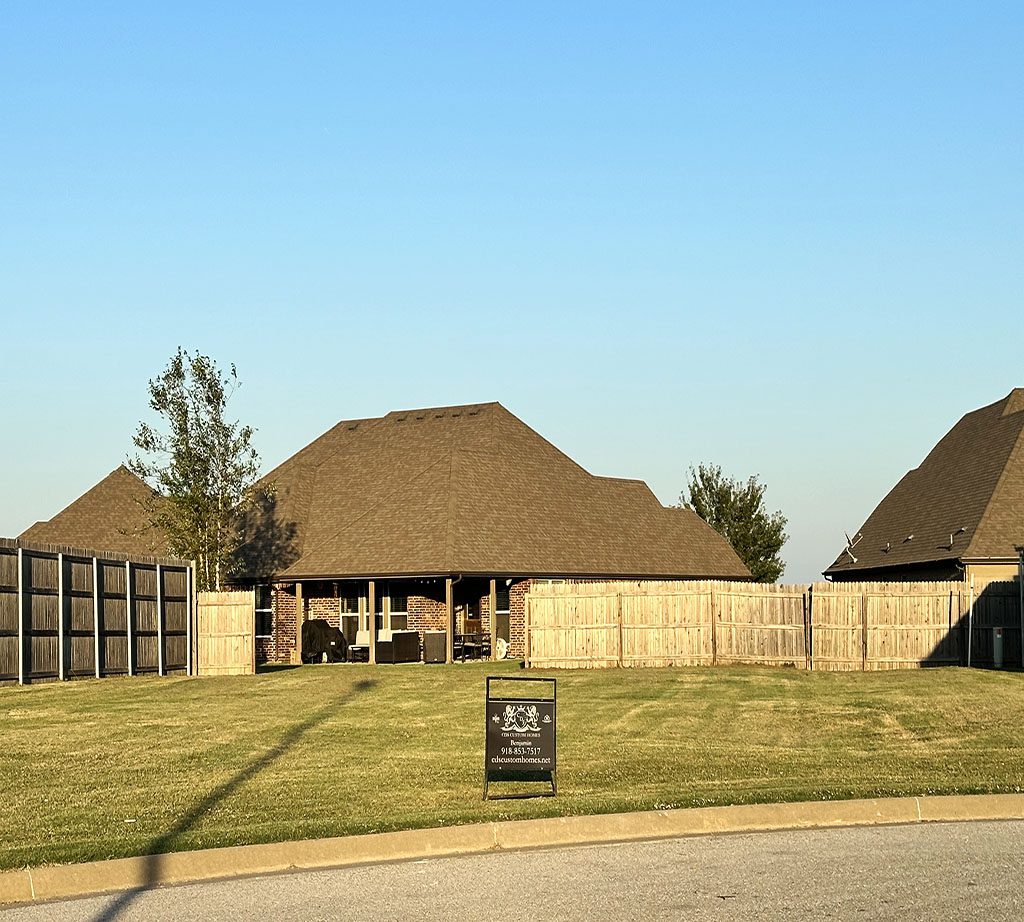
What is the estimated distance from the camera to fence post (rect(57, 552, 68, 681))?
30.2 m

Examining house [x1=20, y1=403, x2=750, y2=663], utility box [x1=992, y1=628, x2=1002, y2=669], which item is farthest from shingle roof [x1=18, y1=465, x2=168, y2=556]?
utility box [x1=992, y1=628, x2=1002, y2=669]

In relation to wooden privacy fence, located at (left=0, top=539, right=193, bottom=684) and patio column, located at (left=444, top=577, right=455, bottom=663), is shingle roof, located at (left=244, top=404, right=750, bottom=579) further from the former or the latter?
wooden privacy fence, located at (left=0, top=539, right=193, bottom=684)

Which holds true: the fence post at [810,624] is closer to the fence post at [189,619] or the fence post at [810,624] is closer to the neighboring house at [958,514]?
the neighboring house at [958,514]

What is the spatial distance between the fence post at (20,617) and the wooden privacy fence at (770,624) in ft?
41.0

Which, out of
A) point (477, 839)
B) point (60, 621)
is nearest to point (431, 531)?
point (60, 621)

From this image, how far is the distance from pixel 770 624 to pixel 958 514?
10313mm

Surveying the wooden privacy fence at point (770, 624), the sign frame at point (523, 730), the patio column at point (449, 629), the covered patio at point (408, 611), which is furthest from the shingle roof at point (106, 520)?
the sign frame at point (523, 730)

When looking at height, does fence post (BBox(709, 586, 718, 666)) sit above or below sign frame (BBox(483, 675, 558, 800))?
below

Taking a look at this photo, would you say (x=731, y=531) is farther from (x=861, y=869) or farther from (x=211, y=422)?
(x=861, y=869)

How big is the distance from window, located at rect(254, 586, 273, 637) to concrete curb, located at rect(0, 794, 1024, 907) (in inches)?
1293

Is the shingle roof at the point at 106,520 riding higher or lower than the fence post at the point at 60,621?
higher

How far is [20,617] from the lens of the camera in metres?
28.6

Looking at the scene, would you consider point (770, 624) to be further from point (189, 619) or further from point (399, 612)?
point (189, 619)

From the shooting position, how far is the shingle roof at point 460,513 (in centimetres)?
4119
